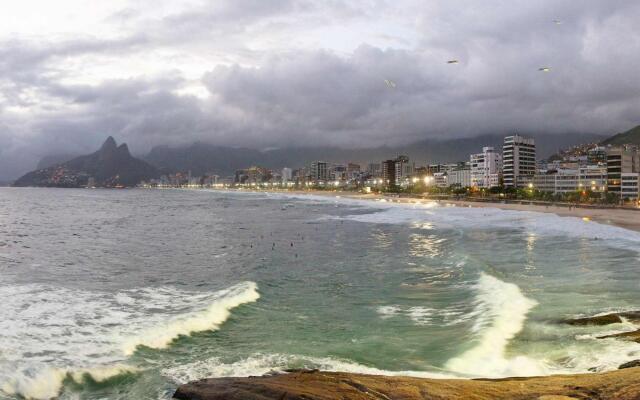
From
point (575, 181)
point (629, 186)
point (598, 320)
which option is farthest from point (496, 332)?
point (575, 181)

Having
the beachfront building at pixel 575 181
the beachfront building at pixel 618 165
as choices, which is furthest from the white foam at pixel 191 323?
the beachfront building at pixel 618 165

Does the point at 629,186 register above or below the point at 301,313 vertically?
above

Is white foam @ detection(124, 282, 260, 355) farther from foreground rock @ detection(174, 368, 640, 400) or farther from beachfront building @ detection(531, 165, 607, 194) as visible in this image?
beachfront building @ detection(531, 165, 607, 194)

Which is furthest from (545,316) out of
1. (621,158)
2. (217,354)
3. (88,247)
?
(621,158)

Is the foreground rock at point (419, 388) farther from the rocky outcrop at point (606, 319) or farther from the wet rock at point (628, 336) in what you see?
the rocky outcrop at point (606, 319)

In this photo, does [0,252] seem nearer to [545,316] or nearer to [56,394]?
[56,394]

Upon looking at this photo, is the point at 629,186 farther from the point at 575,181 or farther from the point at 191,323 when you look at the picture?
the point at 191,323
